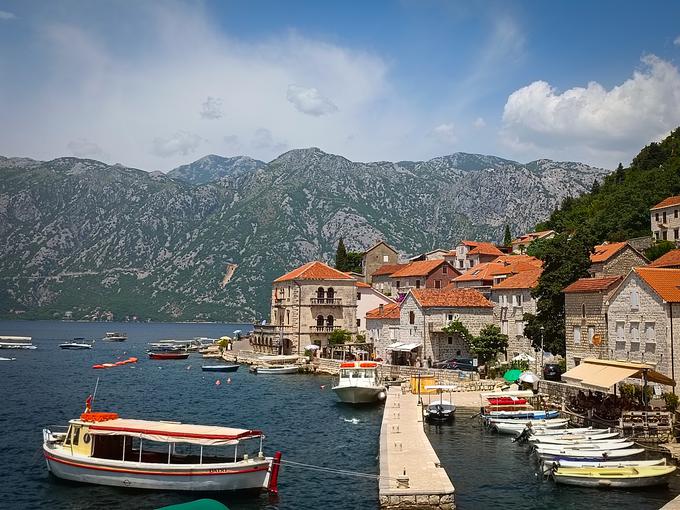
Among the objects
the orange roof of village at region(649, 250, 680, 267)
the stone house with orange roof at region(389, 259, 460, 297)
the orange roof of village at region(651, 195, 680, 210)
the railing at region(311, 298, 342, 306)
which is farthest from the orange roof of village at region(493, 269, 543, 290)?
the orange roof of village at region(651, 195, 680, 210)

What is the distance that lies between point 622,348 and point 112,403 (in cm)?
4322

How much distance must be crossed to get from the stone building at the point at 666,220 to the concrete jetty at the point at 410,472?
202 ft

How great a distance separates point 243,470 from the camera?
89.8 feet

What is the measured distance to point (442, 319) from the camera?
67625mm

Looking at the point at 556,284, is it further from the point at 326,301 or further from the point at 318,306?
the point at 318,306

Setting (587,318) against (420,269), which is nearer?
(587,318)

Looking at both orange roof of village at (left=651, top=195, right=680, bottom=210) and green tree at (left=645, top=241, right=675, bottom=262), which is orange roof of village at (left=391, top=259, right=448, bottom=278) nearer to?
green tree at (left=645, top=241, right=675, bottom=262)

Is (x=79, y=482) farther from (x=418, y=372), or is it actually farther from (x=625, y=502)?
(x=418, y=372)

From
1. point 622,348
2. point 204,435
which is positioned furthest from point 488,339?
point 204,435

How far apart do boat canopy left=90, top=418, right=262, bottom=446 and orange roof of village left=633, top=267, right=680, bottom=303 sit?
26.9 meters

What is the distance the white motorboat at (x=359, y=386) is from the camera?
177 ft

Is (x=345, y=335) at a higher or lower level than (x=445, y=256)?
lower

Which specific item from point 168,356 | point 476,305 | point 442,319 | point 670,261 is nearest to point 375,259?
point 168,356

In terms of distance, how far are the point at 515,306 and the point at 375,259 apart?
191 feet
